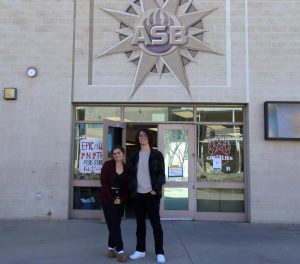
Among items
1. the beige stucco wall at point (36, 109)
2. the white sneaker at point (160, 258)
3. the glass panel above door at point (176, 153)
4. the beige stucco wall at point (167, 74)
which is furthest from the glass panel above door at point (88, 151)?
the white sneaker at point (160, 258)

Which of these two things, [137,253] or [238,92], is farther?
[238,92]

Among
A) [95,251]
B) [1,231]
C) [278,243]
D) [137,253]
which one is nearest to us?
[137,253]

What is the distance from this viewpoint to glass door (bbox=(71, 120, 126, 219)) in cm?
949

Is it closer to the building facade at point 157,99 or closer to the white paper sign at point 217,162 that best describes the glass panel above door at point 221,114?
the building facade at point 157,99

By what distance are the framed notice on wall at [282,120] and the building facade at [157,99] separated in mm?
72

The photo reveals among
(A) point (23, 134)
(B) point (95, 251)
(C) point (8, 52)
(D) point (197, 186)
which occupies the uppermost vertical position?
(C) point (8, 52)

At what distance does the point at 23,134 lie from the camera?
9383 millimetres

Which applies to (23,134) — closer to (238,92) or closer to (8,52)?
(8,52)

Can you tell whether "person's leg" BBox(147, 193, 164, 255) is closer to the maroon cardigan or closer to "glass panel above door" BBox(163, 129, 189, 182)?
the maroon cardigan

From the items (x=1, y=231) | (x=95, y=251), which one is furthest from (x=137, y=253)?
(x=1, y=231)

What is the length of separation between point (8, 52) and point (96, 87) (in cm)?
215

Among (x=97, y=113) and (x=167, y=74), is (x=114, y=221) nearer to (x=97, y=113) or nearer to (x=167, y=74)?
(x=97, y=113)

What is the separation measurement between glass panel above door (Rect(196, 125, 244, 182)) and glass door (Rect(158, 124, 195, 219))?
0.21 meters

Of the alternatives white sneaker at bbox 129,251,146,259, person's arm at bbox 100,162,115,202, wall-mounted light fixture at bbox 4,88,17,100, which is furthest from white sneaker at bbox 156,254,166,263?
wall-mounted light fixture at bbox 4,88,17,100
